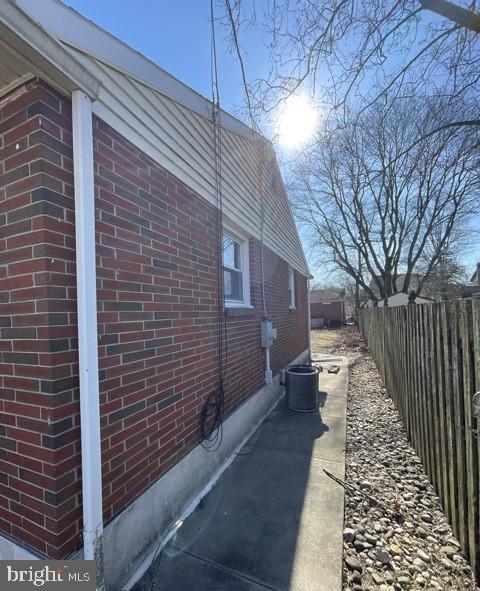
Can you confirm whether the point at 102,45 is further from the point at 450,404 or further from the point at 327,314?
the point at 327,314

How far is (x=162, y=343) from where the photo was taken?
2.59 metres

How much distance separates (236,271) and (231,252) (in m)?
0.31

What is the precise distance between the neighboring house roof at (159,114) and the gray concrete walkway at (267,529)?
3223 millimetres

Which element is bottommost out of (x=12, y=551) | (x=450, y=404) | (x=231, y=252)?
(x=12, y=551)

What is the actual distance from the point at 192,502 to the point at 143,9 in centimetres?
470

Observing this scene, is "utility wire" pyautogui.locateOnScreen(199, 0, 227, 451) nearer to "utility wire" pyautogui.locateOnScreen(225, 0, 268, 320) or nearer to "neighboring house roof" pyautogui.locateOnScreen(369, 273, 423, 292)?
"utility wire" pyautogui.locateOnScreen(225, 0, 268, 320)

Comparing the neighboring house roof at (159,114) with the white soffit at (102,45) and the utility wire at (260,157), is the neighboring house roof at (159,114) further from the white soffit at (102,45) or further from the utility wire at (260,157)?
the utility wire at (260,157)

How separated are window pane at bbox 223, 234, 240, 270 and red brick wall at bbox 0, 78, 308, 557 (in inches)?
39.7

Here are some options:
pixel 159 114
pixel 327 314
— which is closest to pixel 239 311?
pixel 159 114

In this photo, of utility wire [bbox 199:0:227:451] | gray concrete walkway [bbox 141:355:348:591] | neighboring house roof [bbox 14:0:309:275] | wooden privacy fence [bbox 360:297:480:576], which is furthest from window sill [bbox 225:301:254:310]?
wooden privacy fence [bbox 360:297:480:576]

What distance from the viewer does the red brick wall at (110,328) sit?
5.52ft

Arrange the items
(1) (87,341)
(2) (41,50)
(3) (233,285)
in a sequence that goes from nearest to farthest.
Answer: (2) (41,50) < (1) (87,341) < (3) (233,285)

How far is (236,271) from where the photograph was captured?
4.70 m

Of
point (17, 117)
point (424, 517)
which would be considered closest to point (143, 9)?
point (17, 117)
